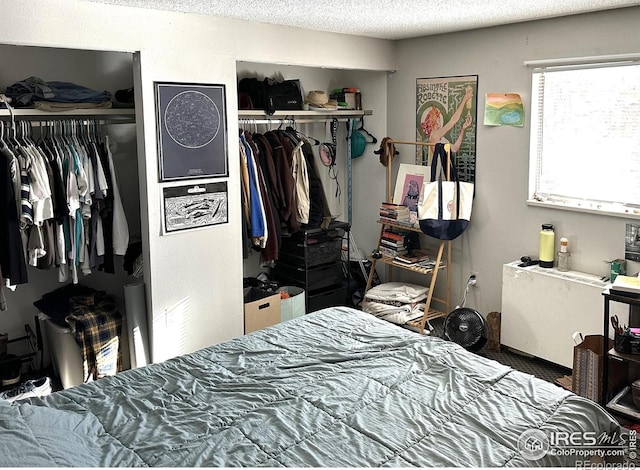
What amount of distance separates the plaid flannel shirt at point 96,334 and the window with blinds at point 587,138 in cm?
294

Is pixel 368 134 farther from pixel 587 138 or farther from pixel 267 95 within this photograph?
pixel 587 138

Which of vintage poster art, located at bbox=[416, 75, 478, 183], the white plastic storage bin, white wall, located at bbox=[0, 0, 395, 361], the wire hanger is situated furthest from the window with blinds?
the white plastic storage bin

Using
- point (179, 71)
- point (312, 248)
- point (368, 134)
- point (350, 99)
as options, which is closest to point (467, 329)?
point (312, 248)

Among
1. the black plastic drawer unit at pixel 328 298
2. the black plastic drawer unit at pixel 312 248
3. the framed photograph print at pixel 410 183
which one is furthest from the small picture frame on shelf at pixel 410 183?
the black plastic drawer unit at pixel 328 298

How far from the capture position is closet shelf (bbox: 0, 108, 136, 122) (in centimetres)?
354

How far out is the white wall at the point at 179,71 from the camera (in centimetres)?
335

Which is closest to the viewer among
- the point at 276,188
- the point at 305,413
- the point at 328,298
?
the point at 305,413

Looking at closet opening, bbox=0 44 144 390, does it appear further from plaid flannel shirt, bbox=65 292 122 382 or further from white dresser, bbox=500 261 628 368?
white dresser, bbox=500 261 628 368

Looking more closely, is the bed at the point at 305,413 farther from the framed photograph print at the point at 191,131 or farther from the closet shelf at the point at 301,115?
the closet shelf at the point at 301,115

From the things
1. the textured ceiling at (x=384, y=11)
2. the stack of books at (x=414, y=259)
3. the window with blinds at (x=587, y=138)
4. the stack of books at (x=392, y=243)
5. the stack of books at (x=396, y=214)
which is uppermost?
the textured ceiling at (x=384, y=11)

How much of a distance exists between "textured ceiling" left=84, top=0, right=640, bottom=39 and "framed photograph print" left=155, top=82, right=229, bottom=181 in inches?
19.3

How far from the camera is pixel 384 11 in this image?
374cm

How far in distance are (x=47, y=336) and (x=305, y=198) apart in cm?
210

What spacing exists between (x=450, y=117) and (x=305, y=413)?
10.2 ft
